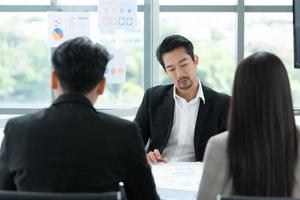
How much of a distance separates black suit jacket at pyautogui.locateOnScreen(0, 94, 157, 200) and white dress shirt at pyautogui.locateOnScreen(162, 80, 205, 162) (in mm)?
1268

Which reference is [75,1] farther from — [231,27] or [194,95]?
[194,95]

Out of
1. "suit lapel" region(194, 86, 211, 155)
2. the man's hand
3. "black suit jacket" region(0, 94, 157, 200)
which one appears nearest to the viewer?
"black suit jacket" region(0, 94, 157, 200)

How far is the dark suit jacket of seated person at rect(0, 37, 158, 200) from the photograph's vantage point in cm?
144

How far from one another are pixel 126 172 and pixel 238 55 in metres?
3.10

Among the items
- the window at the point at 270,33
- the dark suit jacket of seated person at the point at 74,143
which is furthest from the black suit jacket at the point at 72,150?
the window at the point at 270,33

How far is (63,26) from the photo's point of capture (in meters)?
4.13

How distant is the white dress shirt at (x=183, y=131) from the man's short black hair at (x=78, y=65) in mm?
1297

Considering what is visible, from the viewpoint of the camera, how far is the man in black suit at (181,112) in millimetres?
2789

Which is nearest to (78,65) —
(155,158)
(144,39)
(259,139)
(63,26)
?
(259,139)

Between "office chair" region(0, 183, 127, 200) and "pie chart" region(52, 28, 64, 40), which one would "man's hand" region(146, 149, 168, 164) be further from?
"pie chart" region(52, 28, 64, 40)

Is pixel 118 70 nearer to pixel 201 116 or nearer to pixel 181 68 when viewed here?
pixel 181 68

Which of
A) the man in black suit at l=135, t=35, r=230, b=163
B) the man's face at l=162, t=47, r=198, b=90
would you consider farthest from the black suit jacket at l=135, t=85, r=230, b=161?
the man's face at l=162, t=47, r=198, b=90

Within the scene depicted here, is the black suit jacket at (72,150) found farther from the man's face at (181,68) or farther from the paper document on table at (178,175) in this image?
the man's face at (181,68)

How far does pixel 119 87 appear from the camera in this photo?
4297mm
